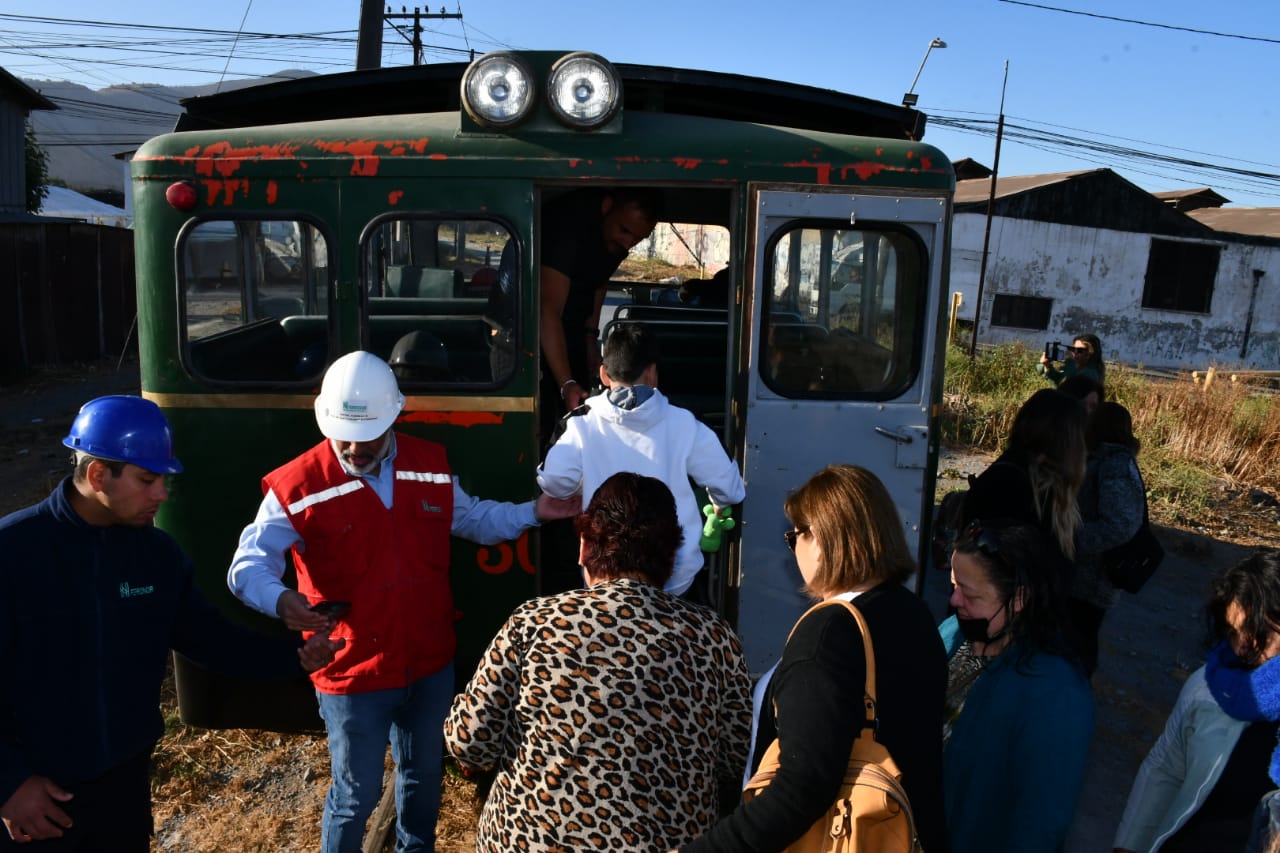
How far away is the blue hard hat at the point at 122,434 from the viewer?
2406mm

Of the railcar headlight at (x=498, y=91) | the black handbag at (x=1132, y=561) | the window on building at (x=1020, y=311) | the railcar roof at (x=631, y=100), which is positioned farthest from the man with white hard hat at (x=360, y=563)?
the window on building at (x=1020, y=311)

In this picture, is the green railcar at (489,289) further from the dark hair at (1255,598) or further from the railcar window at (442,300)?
the dark hair at (1255,598)

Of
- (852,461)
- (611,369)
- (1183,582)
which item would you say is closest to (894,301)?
(852,461)

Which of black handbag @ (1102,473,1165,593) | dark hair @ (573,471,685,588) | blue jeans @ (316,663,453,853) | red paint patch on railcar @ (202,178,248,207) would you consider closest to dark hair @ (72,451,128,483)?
blue jeans @ (316,663,453,853)

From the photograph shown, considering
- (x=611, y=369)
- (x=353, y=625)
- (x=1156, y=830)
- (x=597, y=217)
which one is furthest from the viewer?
(x=597, y=217)

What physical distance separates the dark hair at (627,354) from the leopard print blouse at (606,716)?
1.41m

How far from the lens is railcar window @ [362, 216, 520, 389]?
13.1ft

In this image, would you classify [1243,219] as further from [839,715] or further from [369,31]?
[839,715]

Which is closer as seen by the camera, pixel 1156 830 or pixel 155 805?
pixel 1156 830

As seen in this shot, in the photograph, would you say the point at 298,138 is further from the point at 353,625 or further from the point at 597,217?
the point at 353,625

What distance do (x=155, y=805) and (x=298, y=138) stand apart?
2.95 metres

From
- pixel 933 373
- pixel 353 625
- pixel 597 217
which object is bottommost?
pixel 353 625

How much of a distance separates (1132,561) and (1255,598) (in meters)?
1.54

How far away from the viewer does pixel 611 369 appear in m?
3.45
